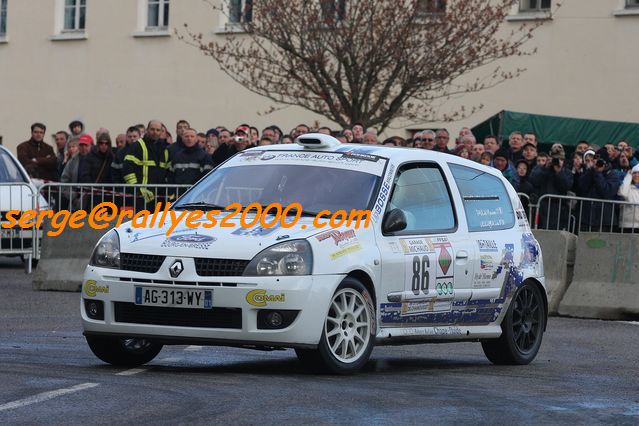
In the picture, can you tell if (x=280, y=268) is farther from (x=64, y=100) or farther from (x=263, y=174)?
(x=64, y=100)

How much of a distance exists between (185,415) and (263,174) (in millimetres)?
3609

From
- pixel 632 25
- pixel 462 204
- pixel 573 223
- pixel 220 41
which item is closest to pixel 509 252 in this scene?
pixel 462 204

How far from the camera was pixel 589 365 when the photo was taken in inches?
508

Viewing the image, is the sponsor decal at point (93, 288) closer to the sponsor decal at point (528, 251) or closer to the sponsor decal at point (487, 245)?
the sponsor decal at point (487, 245)

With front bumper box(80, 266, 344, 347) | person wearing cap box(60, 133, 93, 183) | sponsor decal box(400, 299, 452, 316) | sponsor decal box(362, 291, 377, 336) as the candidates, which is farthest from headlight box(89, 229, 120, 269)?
person wearing cap box(60, 133, 93, 183)

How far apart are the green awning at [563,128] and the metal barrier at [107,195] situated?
363 inches

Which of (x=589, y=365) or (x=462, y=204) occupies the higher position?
(x=462, y=204)

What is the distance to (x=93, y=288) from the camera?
1112 centimetres

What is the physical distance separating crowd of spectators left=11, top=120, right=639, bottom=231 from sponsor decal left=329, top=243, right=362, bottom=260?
8384 mm

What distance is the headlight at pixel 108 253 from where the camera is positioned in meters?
11.1

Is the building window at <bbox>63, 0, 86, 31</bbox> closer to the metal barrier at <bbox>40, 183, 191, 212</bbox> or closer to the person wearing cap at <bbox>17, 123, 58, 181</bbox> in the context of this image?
the person wearing cap at <bbox>17, 123, 58, 181</bbox>

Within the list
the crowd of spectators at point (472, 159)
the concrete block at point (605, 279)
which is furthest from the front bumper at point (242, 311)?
the crowd of spectators at point (472, 159)

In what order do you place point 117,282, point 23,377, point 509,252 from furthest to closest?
point 509,252 < point 117,282 < point 23,377

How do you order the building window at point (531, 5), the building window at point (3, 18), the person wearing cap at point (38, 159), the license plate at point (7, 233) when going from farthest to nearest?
1. the building window at point (3, 18)
2. the building window at point (531, 5)
3. the person wearing cap at point (38, 159)
4. the license plate at point (7, 233)
